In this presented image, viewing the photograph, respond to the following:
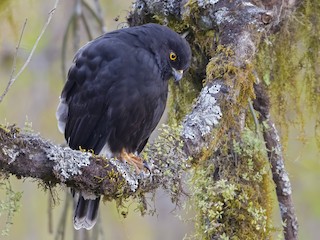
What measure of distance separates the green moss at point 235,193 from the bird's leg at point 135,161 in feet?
1.09

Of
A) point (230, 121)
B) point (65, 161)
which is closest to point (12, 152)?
point (65, 161)

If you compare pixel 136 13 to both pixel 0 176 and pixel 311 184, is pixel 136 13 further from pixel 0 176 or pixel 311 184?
pixel 311 184

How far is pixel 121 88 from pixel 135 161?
0.64 metres

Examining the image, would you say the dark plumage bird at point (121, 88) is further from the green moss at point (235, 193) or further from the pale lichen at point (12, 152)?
the pale lichen at point (12, 152)

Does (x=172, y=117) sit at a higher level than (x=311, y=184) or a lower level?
lower

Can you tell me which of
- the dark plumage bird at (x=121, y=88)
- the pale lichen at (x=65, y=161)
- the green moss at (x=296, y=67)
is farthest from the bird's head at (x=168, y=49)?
the pale lichen at (x=65, y=161)

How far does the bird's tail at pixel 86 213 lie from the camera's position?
159 inches

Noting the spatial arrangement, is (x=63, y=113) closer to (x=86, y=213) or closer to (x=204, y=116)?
(x=86, y=213)

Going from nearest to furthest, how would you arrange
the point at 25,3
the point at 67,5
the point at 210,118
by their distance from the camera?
the point at 210,118 < the point at 25,3 < the point at 67,5

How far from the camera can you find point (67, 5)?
6.66 m

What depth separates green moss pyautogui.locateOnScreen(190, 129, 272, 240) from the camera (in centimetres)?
353

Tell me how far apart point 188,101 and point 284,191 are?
80 centimetres

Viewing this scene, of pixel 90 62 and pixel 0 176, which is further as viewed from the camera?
pixel 90 62

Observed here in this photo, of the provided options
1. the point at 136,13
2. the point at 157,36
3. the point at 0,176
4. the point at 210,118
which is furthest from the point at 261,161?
the point at 0,176
